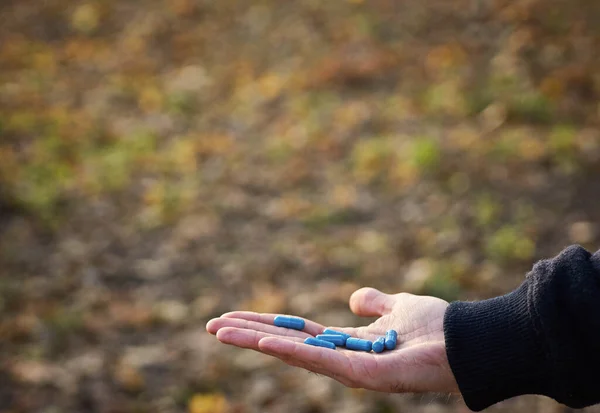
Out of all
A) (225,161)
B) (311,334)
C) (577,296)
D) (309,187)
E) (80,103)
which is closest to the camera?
(577,296)

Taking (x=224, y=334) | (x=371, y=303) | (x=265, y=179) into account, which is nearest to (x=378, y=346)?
(x=371, y=303)

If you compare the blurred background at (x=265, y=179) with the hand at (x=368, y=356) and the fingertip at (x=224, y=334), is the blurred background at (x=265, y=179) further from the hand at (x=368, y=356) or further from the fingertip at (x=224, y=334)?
the fingertip at (x=224, y=334)

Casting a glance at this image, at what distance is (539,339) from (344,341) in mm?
652

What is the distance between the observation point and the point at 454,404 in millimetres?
3400

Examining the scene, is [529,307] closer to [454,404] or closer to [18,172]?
[454,404]

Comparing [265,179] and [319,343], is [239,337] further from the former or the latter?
[265,179]

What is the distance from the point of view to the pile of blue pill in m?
2.28

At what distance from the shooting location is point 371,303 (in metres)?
2.53

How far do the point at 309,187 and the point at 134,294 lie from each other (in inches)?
64.6

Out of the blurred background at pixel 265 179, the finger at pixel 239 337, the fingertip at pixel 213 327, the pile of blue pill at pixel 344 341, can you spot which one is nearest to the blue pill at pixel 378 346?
the pile of blue pill at pixel 344 341

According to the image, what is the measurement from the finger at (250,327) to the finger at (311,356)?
0.16 metres

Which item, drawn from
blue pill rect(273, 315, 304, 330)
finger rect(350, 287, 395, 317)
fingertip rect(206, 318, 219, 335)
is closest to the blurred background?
finger rect(350, 287, 395, 317)

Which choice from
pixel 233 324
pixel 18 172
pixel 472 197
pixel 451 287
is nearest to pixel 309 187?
pixel 472 197

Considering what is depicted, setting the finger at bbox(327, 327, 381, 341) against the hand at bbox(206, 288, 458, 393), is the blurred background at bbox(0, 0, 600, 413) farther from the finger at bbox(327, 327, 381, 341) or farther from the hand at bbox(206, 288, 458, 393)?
the hand at bbox(206, 288, 458, 393)
